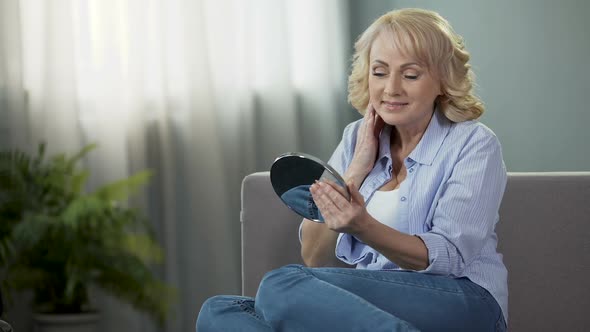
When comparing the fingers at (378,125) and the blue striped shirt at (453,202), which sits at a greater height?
the fingers at (378,125)

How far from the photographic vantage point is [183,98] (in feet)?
13.1

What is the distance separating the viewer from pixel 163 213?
13.0 ft

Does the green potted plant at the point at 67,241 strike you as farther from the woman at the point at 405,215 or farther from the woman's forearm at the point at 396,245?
the woman's forearm at the point at 396,245

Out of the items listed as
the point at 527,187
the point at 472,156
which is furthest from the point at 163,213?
the point at 472,156

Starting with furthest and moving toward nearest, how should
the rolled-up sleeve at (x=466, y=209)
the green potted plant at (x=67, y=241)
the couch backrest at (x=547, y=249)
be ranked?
the green potted plant at (x=67, y=241)
the couch backrest at (x=547, y=249)
the rolled-up sleeve at (x=466, y=209)

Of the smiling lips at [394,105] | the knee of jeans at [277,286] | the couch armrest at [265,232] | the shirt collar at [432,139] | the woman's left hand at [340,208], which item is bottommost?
the couch armrest at [265,232]

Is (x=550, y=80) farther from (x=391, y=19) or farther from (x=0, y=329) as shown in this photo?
(x=0, y=329)

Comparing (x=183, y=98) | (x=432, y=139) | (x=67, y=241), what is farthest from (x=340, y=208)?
(x=183, y=98)

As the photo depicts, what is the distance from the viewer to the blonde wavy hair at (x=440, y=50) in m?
1.92

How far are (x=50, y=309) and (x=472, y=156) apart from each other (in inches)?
85.5

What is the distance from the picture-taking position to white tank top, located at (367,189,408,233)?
6.35 feet

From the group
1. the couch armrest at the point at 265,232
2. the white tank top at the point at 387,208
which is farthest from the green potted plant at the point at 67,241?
the white tank top at the point at 387,208

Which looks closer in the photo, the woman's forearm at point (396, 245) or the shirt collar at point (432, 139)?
the woman's forearm at point (396, 245)

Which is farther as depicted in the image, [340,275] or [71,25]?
[71,25]
